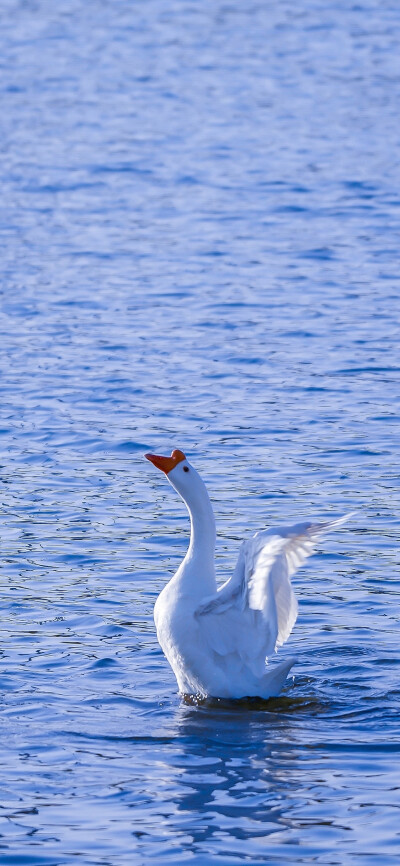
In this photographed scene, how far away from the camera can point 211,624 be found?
9.58 m

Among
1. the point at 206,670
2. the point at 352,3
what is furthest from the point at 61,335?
the point at 352,3

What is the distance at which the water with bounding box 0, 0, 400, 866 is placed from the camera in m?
8.22

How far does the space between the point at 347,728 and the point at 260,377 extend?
22.7 ft

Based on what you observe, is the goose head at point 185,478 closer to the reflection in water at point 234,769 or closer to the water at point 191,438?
the water at point 191,438

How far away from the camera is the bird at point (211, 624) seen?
370 inches

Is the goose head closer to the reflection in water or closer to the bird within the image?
the bird

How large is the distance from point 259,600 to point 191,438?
5.11 metres

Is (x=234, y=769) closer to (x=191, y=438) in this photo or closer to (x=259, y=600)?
(x=259, y=600)

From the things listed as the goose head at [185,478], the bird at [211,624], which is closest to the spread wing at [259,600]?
the bird at [211,624]

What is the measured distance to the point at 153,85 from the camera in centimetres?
3158

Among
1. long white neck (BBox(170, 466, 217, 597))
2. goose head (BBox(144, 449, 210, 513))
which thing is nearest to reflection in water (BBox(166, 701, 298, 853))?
long white neck (BBox(170, 466, 217, 597))

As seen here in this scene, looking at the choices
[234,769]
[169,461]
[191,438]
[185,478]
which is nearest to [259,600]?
[234,769]

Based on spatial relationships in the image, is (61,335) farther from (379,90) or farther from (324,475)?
(379,90)

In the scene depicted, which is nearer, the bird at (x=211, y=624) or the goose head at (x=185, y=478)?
the bird at (x=211, y=624)
